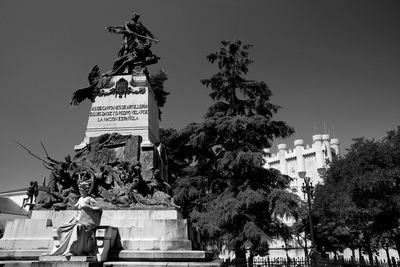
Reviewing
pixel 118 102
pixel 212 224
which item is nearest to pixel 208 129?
pixel 212 224

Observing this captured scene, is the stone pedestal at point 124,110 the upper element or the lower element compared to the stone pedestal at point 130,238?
upper

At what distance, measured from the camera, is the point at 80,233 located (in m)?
6.25

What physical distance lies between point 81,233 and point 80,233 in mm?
24

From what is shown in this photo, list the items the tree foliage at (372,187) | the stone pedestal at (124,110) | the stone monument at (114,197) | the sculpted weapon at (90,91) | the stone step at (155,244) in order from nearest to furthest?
1. the stone monument at (114,197)
2. the stone step at (155,244)
3. the stone pedestal at (124,110)
4. the sculpted weapon at (90,91)
5. the tree foliage at (372,187)

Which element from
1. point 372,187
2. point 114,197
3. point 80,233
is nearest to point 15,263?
point 80,233

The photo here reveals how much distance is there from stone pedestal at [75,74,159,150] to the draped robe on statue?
11.8 ft

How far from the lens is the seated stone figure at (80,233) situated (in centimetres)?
610

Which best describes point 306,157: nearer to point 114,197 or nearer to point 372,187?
point 372,187

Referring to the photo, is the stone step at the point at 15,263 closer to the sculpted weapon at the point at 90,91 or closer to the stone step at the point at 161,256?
the stone step at the point at 161,256

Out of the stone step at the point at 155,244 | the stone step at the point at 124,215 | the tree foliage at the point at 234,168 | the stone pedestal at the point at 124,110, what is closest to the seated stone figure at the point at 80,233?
the stone step at the point at 155,244

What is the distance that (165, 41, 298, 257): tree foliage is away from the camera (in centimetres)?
1467

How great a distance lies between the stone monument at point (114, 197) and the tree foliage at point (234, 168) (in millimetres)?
5433

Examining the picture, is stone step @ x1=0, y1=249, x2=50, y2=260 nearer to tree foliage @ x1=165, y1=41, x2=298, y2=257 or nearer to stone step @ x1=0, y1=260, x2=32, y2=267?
stone step @ x1=0, y1=260, x2=32, y2=267

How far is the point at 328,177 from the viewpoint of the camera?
26500 millimetres
